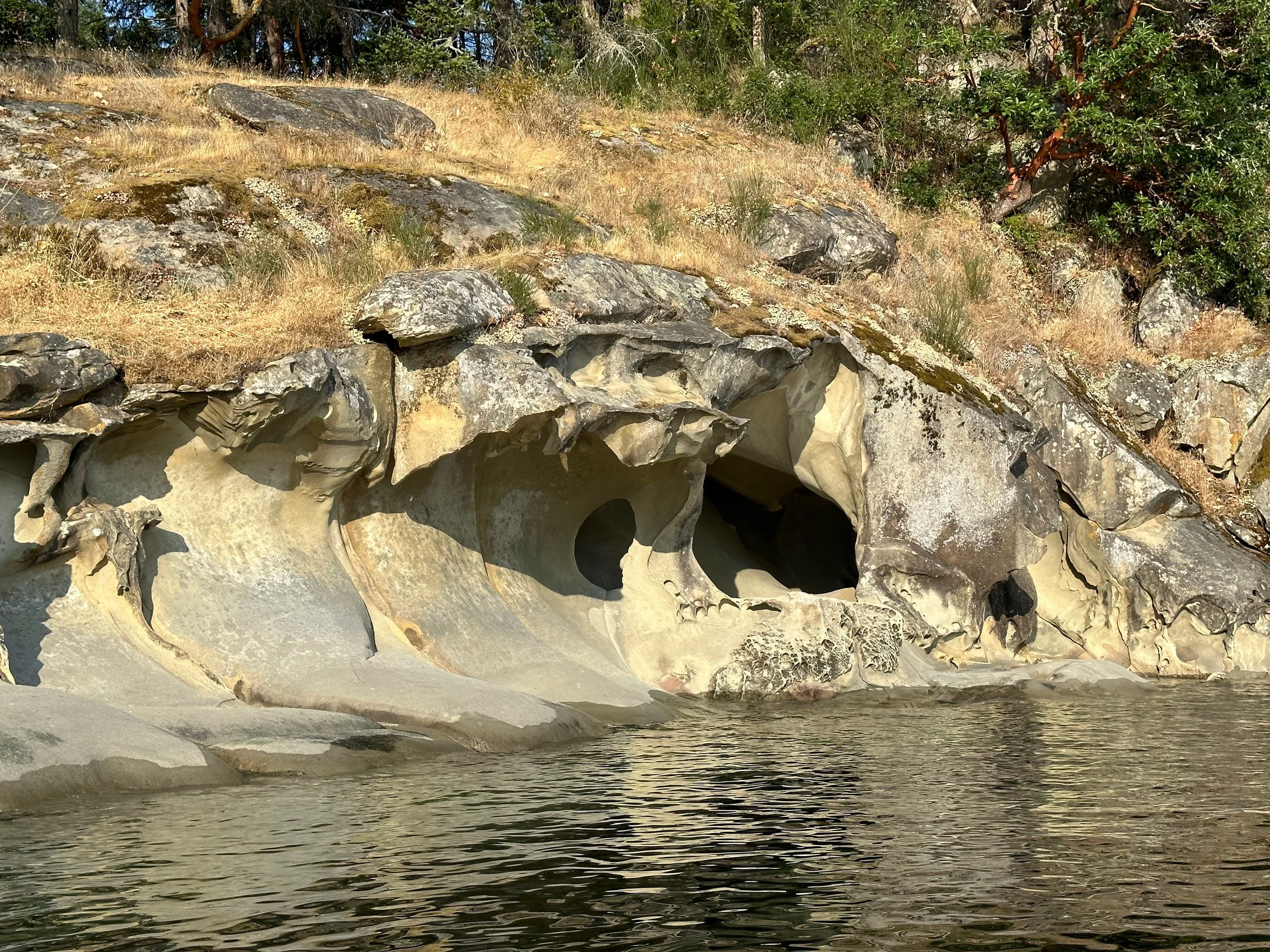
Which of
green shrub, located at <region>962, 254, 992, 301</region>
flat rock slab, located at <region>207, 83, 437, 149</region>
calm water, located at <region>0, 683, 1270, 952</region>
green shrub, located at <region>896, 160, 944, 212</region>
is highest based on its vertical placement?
flat rock slab, located at <region>207, 83, 437, 149</region>

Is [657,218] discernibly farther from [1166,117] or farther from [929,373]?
[1166,117]

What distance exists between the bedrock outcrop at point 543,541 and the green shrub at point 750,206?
3655 mm

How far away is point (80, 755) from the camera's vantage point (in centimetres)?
831

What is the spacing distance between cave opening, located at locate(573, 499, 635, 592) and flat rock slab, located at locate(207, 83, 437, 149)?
7.79m

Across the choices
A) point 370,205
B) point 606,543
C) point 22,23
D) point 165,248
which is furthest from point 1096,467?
point 22,23

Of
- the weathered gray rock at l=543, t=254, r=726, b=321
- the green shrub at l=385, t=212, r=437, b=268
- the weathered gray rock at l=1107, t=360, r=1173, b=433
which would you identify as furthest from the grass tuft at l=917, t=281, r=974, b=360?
the green shrub at l=385, t=212, r=437, b=268

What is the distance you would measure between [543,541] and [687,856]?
8241 millimetres

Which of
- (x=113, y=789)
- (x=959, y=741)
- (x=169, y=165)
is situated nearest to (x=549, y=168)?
(x=169, y=165)

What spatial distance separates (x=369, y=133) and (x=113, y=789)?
15.1 m

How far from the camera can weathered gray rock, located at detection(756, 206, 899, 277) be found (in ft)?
65.5

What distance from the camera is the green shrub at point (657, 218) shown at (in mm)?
17906

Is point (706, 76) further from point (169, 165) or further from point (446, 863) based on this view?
point (446, 863)

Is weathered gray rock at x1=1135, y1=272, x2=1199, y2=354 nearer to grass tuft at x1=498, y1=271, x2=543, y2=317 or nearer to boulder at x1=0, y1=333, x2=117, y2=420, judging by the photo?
grass tuft at x1=498, y1=271, x2=543, y2=317

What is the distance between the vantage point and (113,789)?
8289 mm
